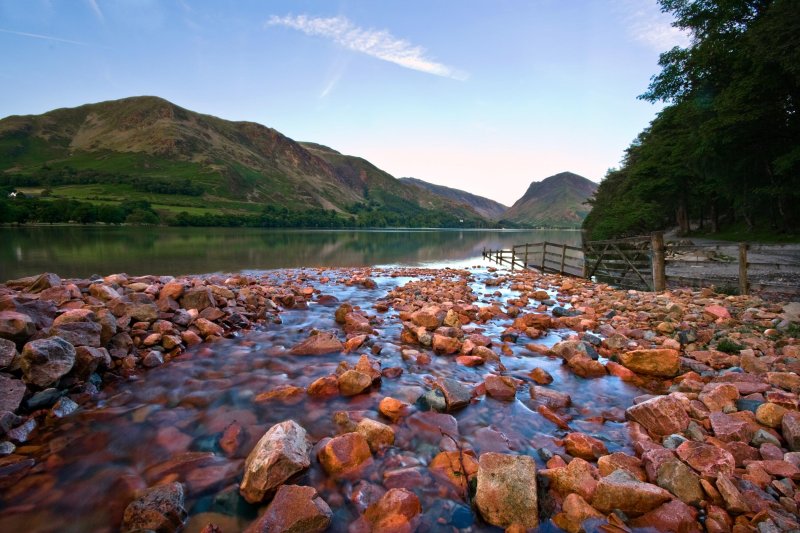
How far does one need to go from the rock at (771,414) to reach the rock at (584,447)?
1893mm

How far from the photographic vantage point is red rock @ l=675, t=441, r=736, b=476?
3553 mm

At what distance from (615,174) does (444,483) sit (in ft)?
280

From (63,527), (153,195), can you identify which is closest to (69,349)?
(63,527)

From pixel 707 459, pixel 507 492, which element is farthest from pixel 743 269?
pixel 507 492

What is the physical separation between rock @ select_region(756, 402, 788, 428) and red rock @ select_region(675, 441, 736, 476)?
1035 millimetres

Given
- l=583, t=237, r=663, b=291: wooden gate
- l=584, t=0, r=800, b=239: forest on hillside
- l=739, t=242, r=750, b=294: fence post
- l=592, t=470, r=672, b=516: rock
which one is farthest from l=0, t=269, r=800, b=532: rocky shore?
l=584, t=0, r=800, b=239: forest on hillside

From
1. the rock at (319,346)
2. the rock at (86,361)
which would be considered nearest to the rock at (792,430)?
the rock at (319,346)

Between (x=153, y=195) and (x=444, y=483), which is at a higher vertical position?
(x=153, y=195)

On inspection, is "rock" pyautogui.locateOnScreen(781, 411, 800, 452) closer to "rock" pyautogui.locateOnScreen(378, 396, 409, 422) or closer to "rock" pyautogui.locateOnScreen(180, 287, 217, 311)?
"rock" pyautogui.locateOnScreen(378, 396, 409, 422)

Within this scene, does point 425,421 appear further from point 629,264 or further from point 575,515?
point 629,264

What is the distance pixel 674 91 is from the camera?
34281 millimetres

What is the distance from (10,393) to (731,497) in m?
7.95

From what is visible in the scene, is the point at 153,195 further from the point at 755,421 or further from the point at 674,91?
the point at 755,421

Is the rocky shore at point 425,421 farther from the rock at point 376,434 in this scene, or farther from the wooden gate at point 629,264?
the wooden gate at point 629,264
